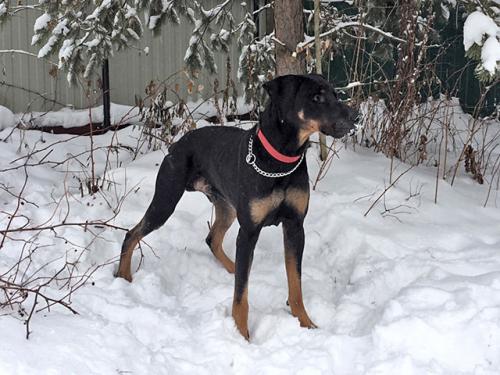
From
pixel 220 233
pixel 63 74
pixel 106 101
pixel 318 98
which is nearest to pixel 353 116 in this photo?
pixel 318 98

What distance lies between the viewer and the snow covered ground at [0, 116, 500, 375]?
11.3ft

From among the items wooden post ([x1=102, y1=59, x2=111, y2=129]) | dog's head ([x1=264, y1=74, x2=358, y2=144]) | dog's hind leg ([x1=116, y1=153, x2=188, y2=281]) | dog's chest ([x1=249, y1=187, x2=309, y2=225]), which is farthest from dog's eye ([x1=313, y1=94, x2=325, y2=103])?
wooden post ([x1=102, y1=59, x2=111, y2=129])

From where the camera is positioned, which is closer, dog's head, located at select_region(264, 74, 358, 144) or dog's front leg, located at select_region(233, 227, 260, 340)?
dog's head, located at select_region(264, 74, 358, 144)

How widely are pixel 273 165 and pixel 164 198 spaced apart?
1069 mm

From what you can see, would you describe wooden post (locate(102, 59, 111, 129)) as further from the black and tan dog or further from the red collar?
the red collar

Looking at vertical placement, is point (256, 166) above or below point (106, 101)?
above

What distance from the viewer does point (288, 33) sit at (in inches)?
241

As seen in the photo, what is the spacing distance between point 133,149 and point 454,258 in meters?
3.95

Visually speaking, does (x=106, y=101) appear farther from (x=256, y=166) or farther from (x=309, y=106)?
(x=309, y=106)

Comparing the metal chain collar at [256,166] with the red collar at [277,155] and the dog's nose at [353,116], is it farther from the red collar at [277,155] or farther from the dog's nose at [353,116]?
the dog's nose at [353,116]

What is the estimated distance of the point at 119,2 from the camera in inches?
251

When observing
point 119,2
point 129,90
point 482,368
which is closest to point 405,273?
point 482,368

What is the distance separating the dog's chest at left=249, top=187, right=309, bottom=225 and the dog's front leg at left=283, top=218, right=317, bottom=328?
92 millimetres

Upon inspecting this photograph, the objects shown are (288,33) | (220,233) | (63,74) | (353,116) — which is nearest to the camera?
(353,116)
